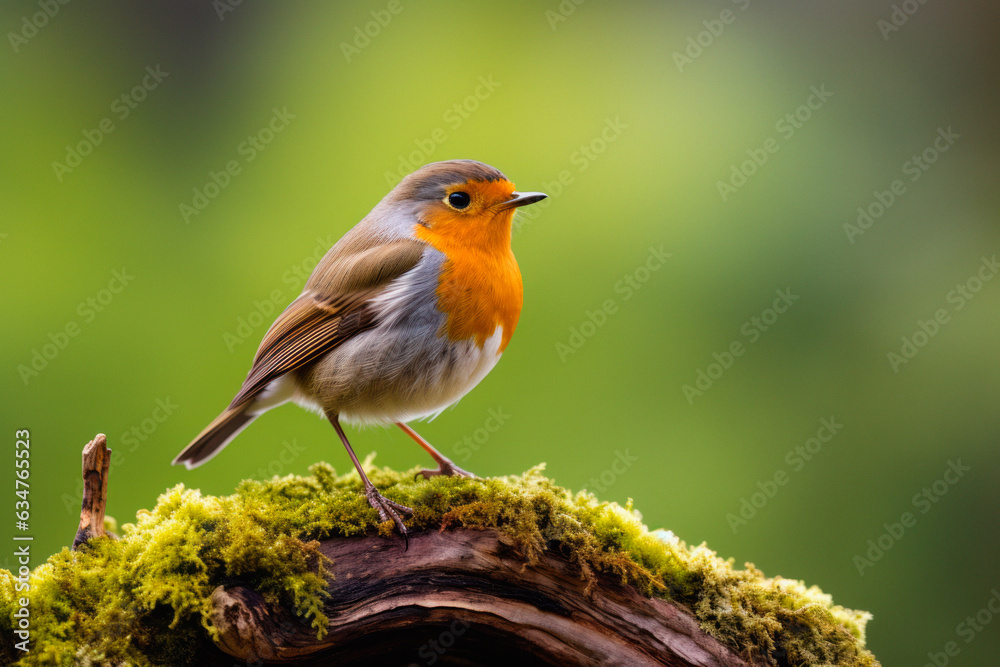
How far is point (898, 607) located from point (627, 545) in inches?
119

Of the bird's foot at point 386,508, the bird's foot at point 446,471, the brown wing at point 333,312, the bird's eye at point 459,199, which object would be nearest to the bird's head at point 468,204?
the bird's eye at point 459,199

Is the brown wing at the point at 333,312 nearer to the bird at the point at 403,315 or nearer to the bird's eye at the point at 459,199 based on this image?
the bird at the point at 403,315

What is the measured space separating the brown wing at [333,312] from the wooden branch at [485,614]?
95 centimetres

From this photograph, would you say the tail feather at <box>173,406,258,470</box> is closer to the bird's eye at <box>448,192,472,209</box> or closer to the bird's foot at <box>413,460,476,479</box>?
the bird's foot at <box>413,460,476,479</box>

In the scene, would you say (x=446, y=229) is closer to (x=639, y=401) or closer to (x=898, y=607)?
(x=639, y=401)

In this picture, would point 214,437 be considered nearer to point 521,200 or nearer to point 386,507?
point 386,507

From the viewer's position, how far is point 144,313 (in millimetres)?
5508

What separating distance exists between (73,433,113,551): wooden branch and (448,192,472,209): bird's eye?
5.80ft

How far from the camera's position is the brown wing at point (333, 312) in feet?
11.3

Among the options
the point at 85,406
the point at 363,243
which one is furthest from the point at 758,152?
the point at 85,406

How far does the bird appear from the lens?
333 cm

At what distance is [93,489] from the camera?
9.59ft

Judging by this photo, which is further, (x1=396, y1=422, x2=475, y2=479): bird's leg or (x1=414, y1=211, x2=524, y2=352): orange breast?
(x1=396, y1=422, x2=475, y2=479): bird's leg

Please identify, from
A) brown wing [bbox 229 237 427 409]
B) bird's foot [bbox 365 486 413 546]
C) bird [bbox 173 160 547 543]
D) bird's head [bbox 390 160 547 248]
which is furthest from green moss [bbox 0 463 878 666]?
bird's head [bbox 390 160 547 248]
